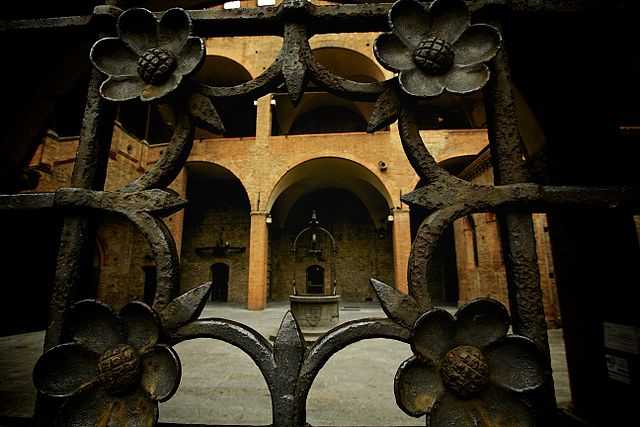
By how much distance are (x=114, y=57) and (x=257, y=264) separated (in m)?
11.5

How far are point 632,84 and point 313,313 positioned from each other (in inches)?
274

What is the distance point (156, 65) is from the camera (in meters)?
0.91

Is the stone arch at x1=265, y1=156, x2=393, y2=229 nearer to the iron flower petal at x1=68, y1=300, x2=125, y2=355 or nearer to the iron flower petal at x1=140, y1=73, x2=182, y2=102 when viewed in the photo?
the iron flower petal at x1=140, y1=73, x2=182, y2=102

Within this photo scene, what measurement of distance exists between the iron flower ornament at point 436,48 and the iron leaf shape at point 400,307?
0.54 meters

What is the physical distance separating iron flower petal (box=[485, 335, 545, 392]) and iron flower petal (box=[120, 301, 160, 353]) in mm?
822

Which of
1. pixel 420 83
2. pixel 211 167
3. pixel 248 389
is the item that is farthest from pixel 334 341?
pixel 211 167

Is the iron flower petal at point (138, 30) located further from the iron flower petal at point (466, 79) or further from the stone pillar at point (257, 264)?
the stone pillar at point (257, 264)

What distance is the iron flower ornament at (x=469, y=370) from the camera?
0.71m

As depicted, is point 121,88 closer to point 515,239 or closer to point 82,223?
point 82,223

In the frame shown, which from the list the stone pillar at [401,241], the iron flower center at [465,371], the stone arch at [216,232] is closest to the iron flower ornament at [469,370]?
the iron flower center at [465,371]

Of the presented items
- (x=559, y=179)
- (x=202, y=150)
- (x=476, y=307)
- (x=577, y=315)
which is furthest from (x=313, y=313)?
(x=202, y=150)

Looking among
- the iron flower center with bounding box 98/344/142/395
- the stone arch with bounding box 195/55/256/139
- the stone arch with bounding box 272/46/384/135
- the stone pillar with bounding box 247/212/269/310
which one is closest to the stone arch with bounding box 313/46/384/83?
the stone arch with bounding box 272/46/384/135

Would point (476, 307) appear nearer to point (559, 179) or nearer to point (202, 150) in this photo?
point (559, 179)

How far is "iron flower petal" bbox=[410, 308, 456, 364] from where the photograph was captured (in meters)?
0.74
